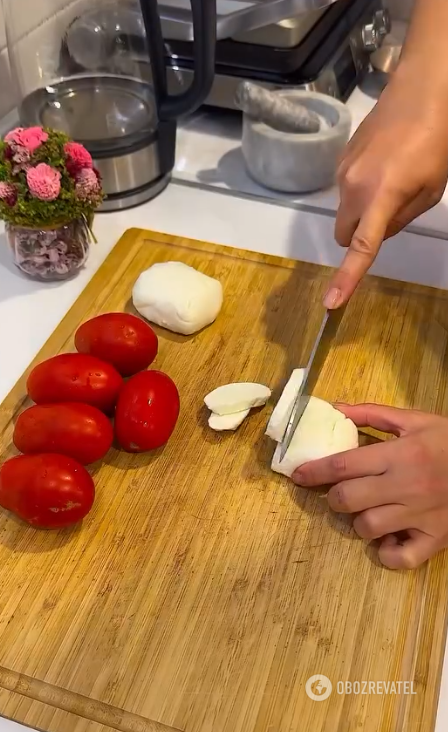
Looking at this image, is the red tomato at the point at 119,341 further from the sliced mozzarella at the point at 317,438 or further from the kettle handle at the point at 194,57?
the kettle handle at the point at 194,57

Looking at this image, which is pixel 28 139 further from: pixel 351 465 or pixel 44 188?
pixel 351 465

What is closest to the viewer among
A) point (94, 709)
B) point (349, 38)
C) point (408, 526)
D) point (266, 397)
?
point (94, 709)

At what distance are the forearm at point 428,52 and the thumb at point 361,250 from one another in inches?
6.7

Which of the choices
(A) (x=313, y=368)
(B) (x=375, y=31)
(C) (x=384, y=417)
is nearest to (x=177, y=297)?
(A) (x=313, y=368)

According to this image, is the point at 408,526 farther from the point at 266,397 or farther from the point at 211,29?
the point at 211,29

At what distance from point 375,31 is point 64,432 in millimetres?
1159

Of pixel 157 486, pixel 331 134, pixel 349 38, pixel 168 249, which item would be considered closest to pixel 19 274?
pixel 168 249

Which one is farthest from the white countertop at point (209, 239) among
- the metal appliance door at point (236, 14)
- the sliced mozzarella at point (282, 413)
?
the sliced mozzarella at point (282, 413)

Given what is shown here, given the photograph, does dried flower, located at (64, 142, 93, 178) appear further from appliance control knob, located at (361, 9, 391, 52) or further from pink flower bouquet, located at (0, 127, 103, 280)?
appliance control knob, located at (361, 9, 391, 52)

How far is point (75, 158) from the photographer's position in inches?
36.2

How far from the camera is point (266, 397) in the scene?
85 cm

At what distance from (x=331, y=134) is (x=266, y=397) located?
53 centimetres

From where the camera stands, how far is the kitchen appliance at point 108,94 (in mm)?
1112

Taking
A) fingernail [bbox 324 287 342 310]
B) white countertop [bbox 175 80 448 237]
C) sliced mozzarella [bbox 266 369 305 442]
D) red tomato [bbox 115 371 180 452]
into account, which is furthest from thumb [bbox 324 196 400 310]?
white countertop [bbox 175 80 448 237]
